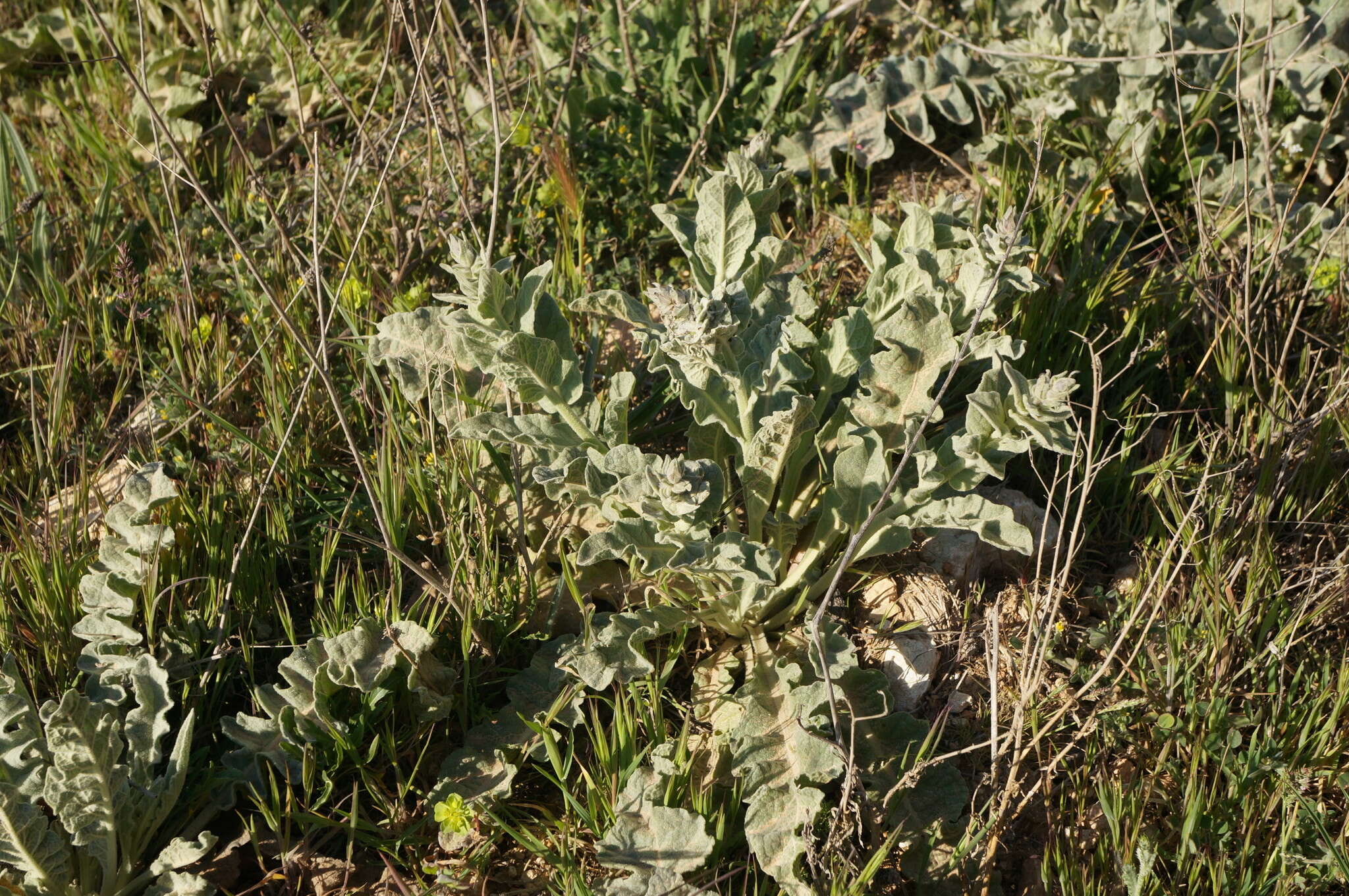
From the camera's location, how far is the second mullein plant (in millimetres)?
2062

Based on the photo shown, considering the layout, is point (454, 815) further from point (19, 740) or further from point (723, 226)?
point (723, 226)

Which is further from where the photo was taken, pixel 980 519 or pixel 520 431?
pixel 520 431

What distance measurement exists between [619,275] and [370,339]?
964 mm

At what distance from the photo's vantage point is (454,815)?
206 cm

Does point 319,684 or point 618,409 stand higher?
point 618,409

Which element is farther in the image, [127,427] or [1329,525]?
[127,427]

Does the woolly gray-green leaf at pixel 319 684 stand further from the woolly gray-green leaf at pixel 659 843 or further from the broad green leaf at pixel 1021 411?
the broad green leaf at pixel 1021 411

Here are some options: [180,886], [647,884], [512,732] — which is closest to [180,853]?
[180,886]

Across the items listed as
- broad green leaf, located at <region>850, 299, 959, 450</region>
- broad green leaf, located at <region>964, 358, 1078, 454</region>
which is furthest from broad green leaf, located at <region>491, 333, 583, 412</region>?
broad green leaf, located at <region>964, 358, 1078, 454</region>

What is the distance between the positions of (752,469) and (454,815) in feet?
2.95

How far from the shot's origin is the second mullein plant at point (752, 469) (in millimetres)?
2062

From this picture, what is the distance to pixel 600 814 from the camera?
6.97 ft

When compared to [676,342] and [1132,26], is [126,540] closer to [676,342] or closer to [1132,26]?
[676,342]

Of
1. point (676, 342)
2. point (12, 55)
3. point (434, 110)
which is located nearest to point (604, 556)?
point (676, 342)
